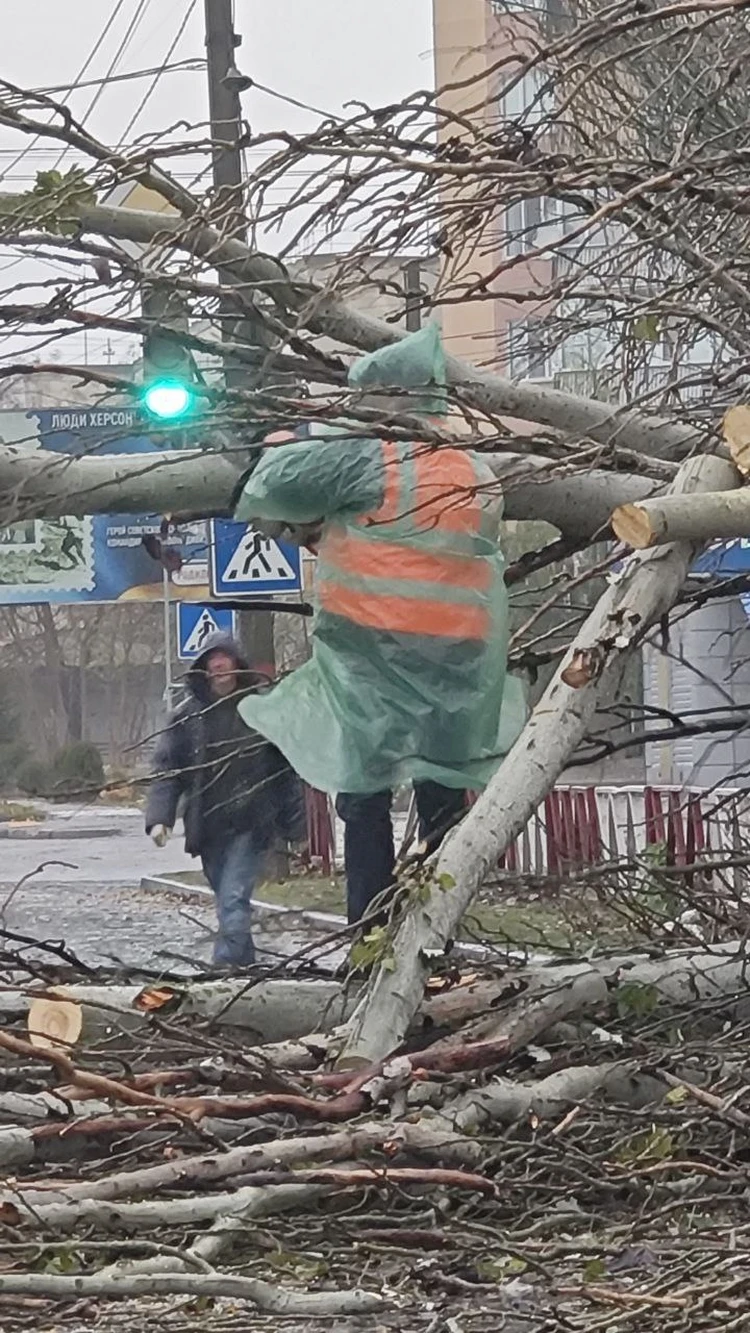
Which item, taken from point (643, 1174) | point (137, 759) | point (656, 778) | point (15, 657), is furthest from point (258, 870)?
point (15, 657)

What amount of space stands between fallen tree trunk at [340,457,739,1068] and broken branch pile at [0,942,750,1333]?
5.2 inches

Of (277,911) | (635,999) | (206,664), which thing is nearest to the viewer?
(635,999)

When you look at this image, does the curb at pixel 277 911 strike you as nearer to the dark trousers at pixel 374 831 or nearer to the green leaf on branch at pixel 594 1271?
the dark trousers at pixel 374 831

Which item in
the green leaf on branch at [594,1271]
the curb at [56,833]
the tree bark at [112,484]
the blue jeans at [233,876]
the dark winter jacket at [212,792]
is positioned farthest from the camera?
the curb at [56,833]

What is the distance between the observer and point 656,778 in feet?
72.5

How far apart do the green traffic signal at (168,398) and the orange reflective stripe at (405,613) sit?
2.03 ft

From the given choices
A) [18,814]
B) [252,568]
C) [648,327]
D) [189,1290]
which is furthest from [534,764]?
[18,814]

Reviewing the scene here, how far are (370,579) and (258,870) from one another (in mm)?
3748

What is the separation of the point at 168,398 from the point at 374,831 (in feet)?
4.06

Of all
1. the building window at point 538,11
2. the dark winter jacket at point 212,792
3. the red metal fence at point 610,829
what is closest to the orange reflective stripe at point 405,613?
the red metal fence at point 610,829

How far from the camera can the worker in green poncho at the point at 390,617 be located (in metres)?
4.32

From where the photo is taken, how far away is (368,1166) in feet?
9.90

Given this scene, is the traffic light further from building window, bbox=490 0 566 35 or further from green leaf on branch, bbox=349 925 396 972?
building window, bbox=490 0 566 35

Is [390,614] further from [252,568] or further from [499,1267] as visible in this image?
[252,568]
